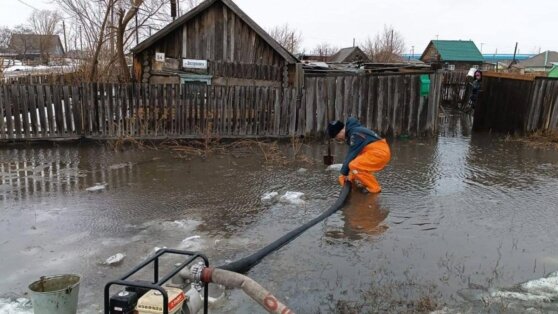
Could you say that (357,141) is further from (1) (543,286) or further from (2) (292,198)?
(1) (543,286)

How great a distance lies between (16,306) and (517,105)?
508 inches

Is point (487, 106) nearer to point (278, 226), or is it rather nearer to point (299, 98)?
point (299, 98)

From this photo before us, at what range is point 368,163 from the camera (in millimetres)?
6859

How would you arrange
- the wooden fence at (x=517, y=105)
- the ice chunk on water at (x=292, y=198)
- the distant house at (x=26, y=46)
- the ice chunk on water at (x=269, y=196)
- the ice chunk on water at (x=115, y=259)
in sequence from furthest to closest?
the distant house at (x=26, y=46) → the wooden fence at (x=517, y=105) → the ice chunk on water at (x=269, y=196) → the ice chunk on water at (x=292, y=198) → the ice chunk on water at (x=115, y=259)

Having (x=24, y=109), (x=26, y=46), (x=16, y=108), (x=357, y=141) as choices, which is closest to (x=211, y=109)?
(x=24, y=109)

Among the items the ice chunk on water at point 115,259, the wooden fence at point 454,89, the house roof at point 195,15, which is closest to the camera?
the ice chunk on water at point 115,259

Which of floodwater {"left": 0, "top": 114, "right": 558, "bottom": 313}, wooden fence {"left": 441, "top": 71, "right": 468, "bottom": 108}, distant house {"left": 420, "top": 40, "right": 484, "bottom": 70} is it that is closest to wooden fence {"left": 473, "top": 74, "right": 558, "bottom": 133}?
floodwater {"left": 0, "top": 114, "right": 558, "bottom": 313}

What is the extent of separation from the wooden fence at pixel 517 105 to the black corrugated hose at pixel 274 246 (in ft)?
28.1

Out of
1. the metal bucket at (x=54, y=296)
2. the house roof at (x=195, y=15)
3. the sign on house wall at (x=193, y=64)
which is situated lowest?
the metal bucket at (x=54, y=296)

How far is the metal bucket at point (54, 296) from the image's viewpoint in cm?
292

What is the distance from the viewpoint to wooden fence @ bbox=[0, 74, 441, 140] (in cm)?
1017

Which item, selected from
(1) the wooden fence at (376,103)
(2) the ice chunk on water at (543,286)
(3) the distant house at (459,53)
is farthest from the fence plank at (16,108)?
(3) the distant house at (459,53)

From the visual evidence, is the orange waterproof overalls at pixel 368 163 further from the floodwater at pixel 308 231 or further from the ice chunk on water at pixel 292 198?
the ice chunk on water at pixel 292 198

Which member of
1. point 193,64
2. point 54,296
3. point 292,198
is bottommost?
point 292,198
